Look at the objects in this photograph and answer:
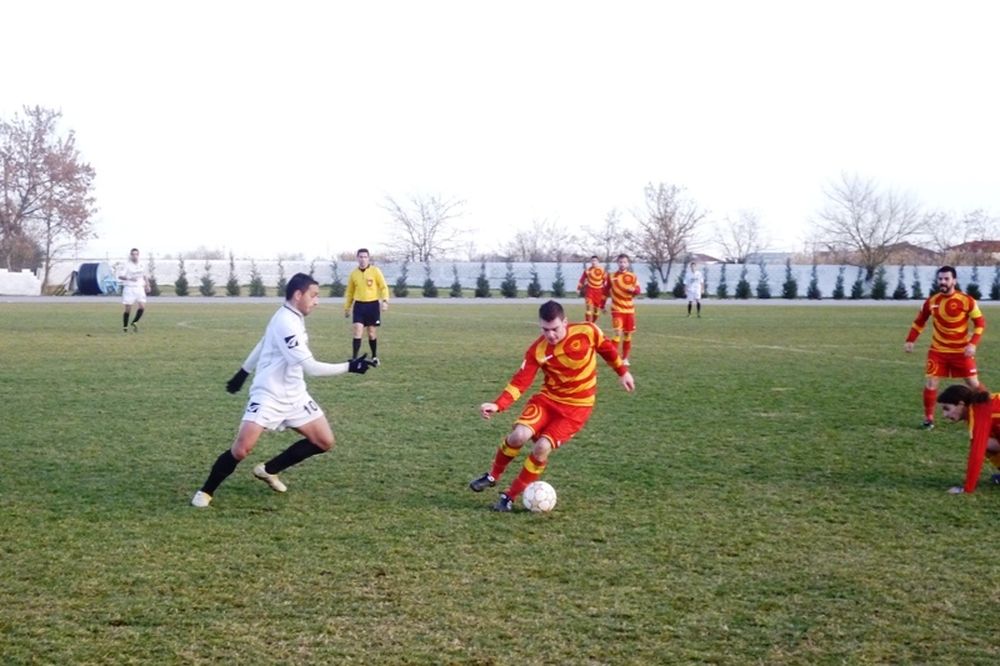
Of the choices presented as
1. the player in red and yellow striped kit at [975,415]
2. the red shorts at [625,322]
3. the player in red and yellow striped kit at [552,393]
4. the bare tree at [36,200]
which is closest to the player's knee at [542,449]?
the player in red and yellow striped kit at [552,393]

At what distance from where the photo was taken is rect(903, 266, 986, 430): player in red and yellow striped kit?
37.0 ft

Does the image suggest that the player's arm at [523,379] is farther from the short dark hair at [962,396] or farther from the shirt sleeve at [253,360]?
the short dark hair at [962,396]

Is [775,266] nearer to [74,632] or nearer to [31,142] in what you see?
[31,142]

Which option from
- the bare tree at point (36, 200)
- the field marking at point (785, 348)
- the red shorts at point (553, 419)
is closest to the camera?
the red shorts at point (553, 419)

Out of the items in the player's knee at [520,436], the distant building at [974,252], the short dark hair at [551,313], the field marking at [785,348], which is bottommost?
the field marking at [785,348]

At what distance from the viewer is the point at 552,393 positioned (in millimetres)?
7754

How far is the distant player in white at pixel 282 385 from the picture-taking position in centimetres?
738

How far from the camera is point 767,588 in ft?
18.7

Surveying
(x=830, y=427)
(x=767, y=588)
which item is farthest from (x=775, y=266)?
(x=767, y=588)

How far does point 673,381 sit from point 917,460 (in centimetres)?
628

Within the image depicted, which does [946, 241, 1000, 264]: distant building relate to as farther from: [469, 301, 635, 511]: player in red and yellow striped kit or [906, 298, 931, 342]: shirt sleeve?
[469, 301, 635, 511]: player in red and yellow striped kit

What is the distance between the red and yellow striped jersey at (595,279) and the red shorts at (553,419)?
→ 16887 mm

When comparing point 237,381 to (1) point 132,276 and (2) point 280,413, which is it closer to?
(2) point 280,413

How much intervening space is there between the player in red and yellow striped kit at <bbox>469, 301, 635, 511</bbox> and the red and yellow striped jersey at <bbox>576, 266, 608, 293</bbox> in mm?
16837
